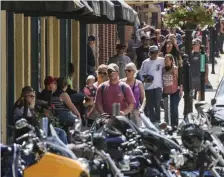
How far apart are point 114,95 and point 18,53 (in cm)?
206

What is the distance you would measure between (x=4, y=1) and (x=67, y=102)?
12.8ft

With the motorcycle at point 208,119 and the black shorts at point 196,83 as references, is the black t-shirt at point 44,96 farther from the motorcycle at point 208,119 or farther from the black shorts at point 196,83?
the black shorts at point 196,83

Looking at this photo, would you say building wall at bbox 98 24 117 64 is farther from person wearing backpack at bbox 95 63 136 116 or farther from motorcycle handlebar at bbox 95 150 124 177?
motorcycle handlebar at bbox 95 150 124 177

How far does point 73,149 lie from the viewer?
9852 mm

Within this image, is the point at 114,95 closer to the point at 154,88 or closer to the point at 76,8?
the point at 76,8

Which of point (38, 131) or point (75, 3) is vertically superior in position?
point (75, 3)

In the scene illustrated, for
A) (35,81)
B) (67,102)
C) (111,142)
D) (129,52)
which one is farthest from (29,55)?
(129,52)

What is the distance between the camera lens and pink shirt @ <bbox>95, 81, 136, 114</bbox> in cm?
A: 1648

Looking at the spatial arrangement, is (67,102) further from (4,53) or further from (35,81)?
(35,81)

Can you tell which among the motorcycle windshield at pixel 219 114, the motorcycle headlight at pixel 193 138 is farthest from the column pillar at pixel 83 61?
the motorcycle headlight at pixel 193 138

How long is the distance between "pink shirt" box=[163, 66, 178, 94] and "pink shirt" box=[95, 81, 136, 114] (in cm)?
406

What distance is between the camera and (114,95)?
54.2 feet

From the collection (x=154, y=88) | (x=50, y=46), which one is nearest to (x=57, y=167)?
(x=154, y=88)

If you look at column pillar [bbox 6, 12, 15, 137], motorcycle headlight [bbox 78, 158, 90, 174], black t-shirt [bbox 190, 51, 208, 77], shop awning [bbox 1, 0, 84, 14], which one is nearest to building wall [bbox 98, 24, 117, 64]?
black t-shirt [bbox 190, 51, 208, 77]
